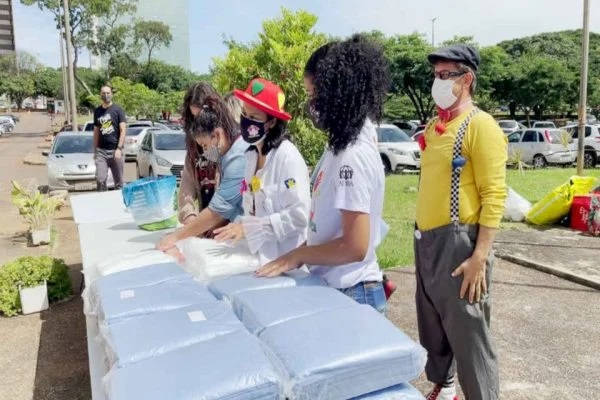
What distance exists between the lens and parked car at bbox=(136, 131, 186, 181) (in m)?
11.4

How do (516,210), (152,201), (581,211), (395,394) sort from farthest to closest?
(516,210) < (581,211) < (152,201) < (395,394)

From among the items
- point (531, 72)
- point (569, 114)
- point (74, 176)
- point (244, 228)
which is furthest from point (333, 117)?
point (569, 114)

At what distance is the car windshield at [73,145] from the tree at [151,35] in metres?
43.1

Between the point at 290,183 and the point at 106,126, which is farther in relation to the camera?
the point at 106,126

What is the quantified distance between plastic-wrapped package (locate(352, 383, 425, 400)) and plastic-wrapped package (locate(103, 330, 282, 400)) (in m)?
0.27

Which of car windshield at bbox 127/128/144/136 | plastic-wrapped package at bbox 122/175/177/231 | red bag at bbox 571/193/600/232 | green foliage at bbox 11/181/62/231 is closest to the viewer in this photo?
plastic-wrapped package at bbox 122/175/177/231

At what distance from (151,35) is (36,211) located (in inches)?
2034

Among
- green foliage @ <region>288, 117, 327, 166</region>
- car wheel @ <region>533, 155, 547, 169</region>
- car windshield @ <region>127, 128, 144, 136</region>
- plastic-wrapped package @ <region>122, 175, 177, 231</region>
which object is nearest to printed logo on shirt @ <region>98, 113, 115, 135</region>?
green foliage @ <region>288, 117, 327, 166</region>

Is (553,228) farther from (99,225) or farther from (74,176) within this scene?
(74,176)

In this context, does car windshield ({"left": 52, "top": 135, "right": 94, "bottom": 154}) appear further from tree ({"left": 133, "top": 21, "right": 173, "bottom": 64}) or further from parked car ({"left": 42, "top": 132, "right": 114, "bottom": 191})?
tree ({"left": 133, "top": 21, "right": 173, "bottom": 64})

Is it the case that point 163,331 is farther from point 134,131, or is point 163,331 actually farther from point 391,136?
point 134,131

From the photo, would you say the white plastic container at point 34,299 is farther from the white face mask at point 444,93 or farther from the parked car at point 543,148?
the parked car at point 543,148

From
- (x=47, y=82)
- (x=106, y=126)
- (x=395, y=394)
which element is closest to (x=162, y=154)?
(x=106, y=126)

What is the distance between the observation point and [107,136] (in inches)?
314
